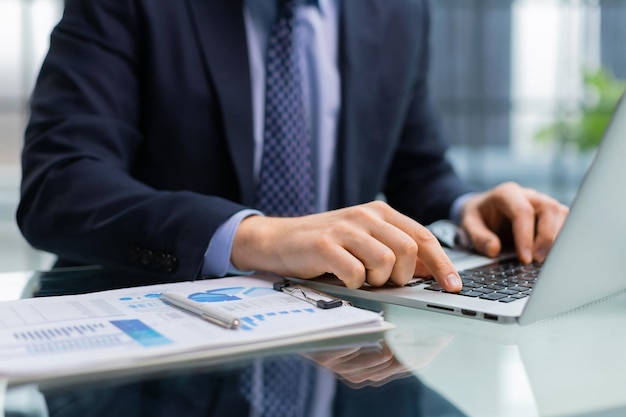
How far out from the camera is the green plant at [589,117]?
5.86 m

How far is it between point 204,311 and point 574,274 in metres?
0.33

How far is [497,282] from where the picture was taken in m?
0.79

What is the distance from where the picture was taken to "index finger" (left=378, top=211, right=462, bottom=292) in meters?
0.74

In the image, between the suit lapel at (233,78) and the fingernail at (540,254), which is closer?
the fingernail at (540,254)

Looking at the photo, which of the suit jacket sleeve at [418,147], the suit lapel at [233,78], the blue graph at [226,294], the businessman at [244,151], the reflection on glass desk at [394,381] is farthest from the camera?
the suit jacket sleeve at [418,147]

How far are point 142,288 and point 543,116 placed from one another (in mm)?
5850

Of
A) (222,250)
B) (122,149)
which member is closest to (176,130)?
(122,149)

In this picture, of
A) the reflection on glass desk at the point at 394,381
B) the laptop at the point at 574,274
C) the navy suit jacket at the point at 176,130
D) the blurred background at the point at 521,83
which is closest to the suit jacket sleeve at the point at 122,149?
the navy suit jacket at the point at 176,130

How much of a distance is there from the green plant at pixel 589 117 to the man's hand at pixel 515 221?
5.10 m

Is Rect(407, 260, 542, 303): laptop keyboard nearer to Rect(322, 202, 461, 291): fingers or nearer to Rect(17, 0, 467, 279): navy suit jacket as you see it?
Rect(322, 202, 461, 291): fingers

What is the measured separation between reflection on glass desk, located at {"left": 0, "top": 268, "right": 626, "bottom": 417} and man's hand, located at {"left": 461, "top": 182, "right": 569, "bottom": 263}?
363 millimetres

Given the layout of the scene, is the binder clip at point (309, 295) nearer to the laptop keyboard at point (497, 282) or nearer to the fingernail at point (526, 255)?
the laptop keyboard at point (497, 282)

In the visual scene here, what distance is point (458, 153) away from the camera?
633cm

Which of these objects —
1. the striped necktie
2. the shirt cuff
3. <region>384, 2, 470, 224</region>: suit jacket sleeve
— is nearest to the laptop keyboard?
the shirt cuff
